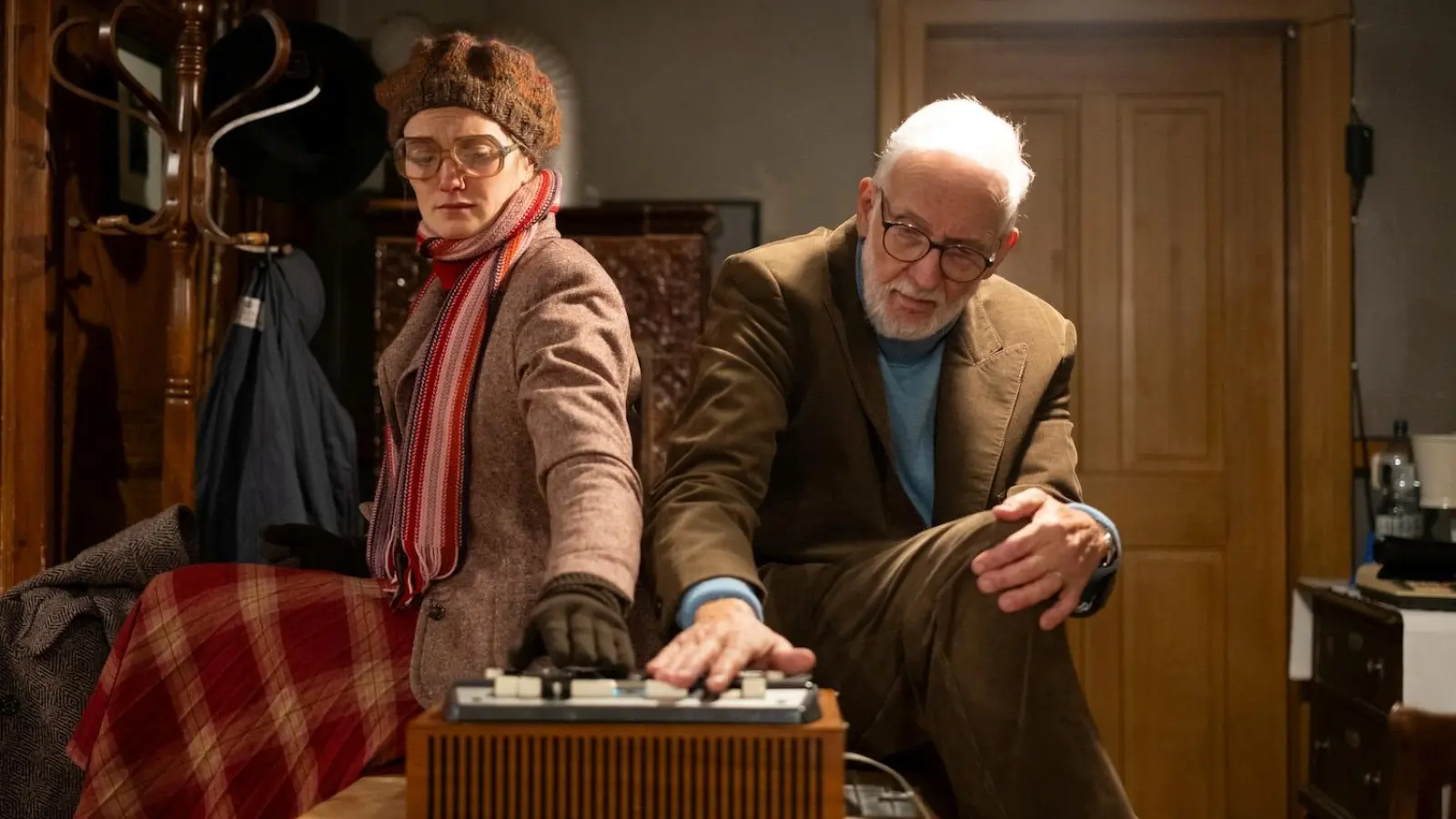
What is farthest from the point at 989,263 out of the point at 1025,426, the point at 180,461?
the point at 180,461

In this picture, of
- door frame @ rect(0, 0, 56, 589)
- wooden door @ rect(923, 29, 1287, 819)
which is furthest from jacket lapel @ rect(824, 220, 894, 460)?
wooden door @ rect(923, 29, 1287, 819)

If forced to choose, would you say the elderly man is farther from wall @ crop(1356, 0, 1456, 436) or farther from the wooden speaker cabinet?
wall @ crop(1356, 0, 1456, 436)

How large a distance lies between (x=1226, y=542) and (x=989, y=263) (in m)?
2.29

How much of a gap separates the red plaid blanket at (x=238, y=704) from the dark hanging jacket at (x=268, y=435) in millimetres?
1259

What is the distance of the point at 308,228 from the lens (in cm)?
347

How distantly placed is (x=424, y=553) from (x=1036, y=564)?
2.01ft

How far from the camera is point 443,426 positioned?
142 centimetres

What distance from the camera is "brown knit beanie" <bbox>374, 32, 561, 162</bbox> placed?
1.48m

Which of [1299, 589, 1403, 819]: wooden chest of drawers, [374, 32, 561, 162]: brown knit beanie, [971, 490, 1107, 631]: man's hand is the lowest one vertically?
[1299, 589, 1403, 819]: wooden chest of drawers

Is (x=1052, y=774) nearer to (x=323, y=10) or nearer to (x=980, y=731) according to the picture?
(x=980, y=731)

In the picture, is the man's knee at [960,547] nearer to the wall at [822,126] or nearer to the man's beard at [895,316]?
the man's beard at [895,316]

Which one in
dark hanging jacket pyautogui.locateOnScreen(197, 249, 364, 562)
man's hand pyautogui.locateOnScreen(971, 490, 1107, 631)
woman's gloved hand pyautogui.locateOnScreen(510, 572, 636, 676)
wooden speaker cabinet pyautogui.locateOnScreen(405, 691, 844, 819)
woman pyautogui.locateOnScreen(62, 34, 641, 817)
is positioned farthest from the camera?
dark hanging jacket pyautogui.locateOnScreen(197, 249, 364, 562)

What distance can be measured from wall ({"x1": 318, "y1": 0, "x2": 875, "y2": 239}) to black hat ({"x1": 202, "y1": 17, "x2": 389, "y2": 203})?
60 cm

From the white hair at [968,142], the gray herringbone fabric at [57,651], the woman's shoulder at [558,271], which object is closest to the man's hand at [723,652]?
the woman's shoulder at [558,271]
